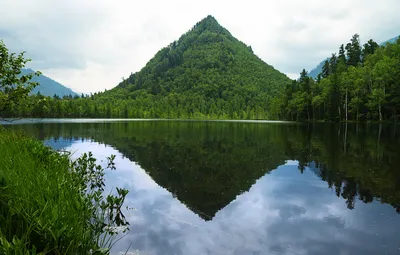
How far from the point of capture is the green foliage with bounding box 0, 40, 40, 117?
1240 cm

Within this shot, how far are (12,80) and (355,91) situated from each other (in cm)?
9067

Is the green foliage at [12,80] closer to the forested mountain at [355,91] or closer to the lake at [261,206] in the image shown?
the lake at [261,206]

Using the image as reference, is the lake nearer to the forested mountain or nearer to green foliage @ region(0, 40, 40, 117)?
green foliage @ region(0, 40, 40, 117)

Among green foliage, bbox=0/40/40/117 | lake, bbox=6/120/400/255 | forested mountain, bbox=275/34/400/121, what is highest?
forested mountain, bbox=275/34/400/121

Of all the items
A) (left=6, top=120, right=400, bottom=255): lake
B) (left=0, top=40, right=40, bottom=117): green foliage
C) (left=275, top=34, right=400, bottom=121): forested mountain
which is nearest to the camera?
(left=6, top=120, right=400, bottom=255): lake

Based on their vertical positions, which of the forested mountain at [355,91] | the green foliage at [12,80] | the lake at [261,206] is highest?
the forested mountain at [355,91]

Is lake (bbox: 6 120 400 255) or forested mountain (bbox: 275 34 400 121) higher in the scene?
forested mountain (bbox: 275 34 400 121)

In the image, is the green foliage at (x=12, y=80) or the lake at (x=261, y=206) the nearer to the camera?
the lake at (x=261, y=206)

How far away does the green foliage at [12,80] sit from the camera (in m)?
12.4

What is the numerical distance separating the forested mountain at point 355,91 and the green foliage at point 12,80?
7934 cm

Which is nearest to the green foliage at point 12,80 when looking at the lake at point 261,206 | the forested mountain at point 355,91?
the lake at point 261,206

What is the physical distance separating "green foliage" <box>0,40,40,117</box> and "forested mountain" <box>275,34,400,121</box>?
79.3 meters

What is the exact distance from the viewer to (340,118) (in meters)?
90.6

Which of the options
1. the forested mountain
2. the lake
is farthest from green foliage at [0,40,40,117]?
the forested mountain
